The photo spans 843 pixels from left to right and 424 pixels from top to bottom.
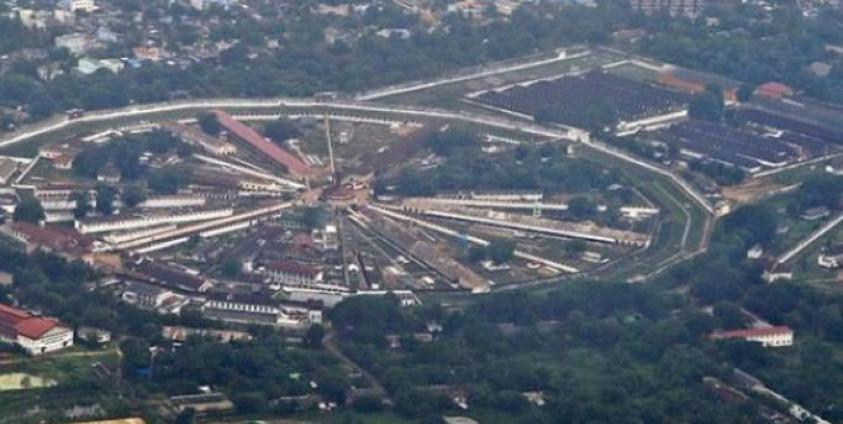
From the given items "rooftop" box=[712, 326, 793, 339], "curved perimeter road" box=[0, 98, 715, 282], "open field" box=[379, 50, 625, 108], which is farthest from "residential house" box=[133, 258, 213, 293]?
"open field" box=[379, 50, 625, 108]

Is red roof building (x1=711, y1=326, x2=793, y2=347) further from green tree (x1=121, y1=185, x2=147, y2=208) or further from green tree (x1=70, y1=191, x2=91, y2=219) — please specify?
green tree (x1=70, y1=191, x2=91, y2=219)

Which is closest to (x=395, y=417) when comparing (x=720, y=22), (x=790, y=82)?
(x=790, y=82)

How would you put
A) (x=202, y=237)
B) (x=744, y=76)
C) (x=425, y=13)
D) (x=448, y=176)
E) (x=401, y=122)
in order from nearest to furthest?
(x=202, y=237) < (x=448, y=176) < (x=401, y=122) < (x=744, y=76) < (x=425, y=13)

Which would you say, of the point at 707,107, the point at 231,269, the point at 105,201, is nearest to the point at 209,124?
the point at 105,201

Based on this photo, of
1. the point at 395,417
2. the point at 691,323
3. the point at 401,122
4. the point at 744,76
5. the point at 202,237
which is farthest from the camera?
the point at 744,76

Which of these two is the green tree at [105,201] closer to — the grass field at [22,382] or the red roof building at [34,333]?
the red roof building at [34,333]

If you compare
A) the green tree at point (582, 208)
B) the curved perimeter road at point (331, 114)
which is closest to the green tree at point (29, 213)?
the curved perimeter road at point (331, 114)

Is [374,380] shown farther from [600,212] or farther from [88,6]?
[88,6]
